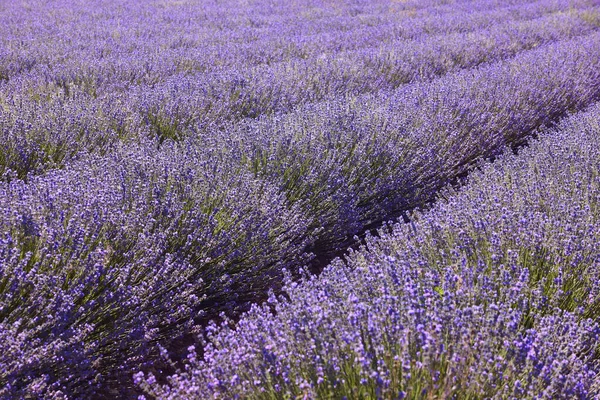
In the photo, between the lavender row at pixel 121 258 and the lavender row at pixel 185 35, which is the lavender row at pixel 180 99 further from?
the lavender row at pixel 185 35

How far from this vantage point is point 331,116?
3635mm

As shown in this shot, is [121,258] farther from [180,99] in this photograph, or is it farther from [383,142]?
[180,99]

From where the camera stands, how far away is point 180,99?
3949 mm

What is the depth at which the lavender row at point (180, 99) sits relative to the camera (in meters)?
3.22

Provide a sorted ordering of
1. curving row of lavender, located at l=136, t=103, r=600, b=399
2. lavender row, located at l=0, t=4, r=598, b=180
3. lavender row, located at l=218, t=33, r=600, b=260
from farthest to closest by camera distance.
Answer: lavender row, located at l=0, t=4, r=598, b=180 < lavender row, located at l=218, t=33, r=600, b=260 < curving row of lavender, located at l=136, t=103, r=600, b=399

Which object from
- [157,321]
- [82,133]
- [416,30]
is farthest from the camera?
[416,30]

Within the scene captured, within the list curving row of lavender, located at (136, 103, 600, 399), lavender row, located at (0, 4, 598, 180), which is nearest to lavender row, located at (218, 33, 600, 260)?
lavender row, located at (0, 4, 598, 180)

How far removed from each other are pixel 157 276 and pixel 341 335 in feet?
2.95

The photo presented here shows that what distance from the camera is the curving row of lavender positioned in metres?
1.40

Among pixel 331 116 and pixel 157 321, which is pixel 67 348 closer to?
pixel 157 321

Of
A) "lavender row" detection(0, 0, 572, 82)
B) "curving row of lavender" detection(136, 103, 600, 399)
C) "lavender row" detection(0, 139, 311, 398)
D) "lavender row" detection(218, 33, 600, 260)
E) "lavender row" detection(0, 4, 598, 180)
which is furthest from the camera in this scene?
"lavender row" detection(0, 0, 572, 82)

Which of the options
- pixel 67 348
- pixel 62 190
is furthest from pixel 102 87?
pixel 67 348

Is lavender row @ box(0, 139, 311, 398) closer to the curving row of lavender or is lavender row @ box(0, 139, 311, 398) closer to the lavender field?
the lavender field

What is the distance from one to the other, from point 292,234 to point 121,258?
877 millimetres
